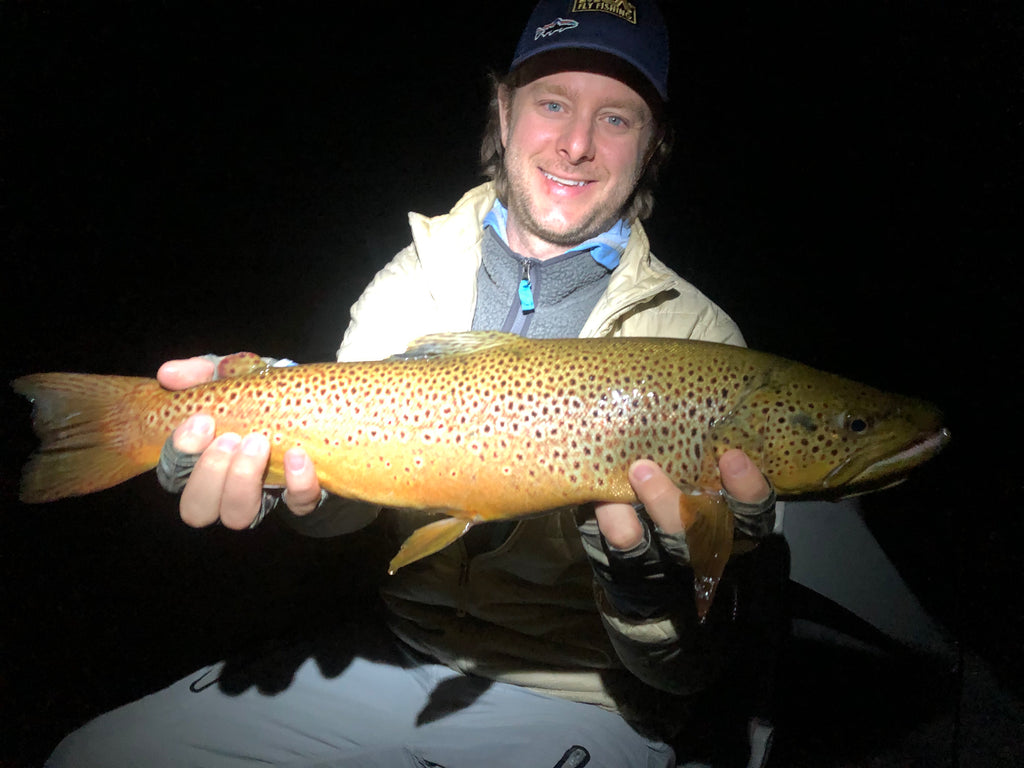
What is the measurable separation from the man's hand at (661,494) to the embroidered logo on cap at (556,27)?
209cm

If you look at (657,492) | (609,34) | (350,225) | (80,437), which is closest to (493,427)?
(657,492)

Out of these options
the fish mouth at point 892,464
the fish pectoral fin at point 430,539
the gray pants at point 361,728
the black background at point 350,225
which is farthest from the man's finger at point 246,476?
the black background at point 350,225

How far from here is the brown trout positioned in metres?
1.37

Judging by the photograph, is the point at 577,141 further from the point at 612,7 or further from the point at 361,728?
the point at 361,728

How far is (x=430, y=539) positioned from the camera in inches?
54.9

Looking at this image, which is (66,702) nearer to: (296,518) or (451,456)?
(296,518)

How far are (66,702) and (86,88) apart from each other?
18.0 ft

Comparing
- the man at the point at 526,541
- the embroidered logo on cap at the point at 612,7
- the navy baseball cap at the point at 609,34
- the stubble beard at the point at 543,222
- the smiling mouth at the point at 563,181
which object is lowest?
the man at the point at 526,541

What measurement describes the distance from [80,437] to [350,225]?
6770mm

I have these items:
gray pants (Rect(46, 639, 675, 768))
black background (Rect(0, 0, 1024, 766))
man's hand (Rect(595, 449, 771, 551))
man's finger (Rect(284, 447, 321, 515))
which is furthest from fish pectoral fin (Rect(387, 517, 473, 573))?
black background (Rect(0, 0, 1024, 766))

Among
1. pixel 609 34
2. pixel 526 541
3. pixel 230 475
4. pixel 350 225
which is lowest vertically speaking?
pixel 526 541

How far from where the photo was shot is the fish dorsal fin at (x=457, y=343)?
5.41ft

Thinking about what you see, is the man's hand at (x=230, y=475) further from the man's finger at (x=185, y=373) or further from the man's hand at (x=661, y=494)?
the man's hand at (x=661, y=494)

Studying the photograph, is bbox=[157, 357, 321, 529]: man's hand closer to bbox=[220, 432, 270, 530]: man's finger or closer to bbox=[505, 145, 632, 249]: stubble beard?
bbox=[220, 432, 270, 530]: man's finger
